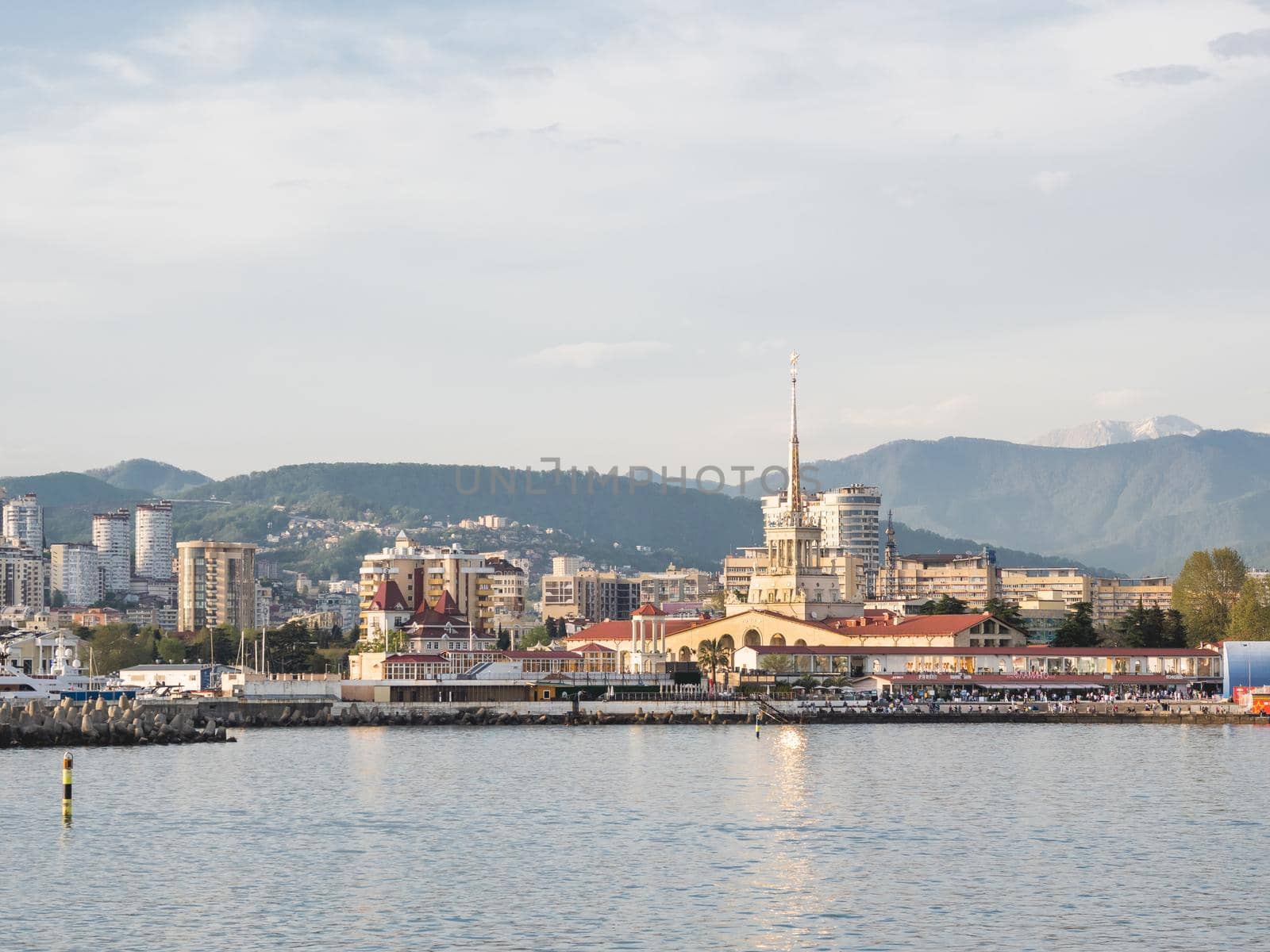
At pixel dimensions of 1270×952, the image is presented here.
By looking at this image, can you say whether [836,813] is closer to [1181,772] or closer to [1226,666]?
A: [1181,772]

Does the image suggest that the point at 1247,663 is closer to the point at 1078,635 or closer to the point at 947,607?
the point at 1078,635

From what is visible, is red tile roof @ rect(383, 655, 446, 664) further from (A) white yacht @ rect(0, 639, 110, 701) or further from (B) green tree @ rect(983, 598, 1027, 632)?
(B) green tree @ rect(983, 598, 1027, 632)

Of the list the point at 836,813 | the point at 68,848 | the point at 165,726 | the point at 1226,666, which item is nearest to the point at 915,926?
the point at 836,813

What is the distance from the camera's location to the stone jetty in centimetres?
8494

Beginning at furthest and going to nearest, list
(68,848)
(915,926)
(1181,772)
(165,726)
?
(165,726), (1181,772), (68,848), (915,926)

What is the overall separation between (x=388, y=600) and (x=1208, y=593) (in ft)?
198

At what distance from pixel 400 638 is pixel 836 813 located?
7696 cm

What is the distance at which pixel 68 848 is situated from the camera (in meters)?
47.9

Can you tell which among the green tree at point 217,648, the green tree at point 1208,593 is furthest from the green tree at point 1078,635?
the green tree at point 217,648

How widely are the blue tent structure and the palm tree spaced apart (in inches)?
1282

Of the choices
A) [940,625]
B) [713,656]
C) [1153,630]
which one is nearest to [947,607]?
[940,625]

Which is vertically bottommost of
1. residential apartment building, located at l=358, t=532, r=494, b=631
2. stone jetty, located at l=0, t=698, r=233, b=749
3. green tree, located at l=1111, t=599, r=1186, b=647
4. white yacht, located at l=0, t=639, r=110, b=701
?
stone jetty, located at l=0, t=698, r=233, b=749

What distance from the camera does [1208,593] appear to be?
139m

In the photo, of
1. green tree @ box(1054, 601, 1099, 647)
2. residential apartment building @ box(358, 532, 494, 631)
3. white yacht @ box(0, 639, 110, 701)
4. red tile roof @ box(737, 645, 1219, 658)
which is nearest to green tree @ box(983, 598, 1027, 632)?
green tree @ box(1054, 601, 1099, 647)
